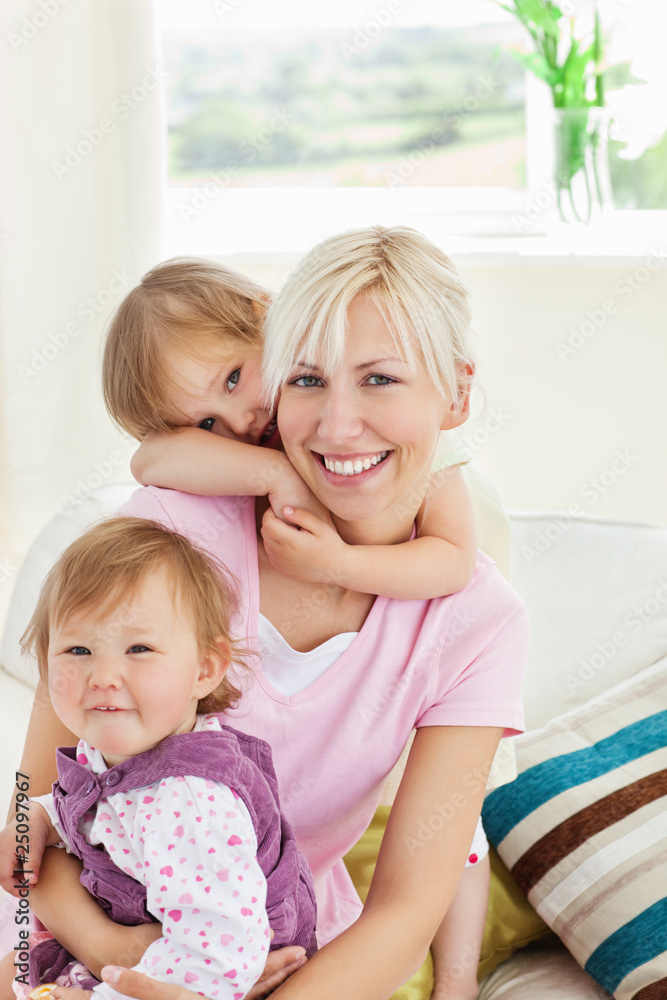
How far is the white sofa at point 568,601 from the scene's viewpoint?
1.88m

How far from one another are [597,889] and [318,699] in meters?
0.57

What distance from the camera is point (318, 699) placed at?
1227 mm

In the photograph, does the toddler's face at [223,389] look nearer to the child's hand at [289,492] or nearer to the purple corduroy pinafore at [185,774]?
the child's hand at [289,492]

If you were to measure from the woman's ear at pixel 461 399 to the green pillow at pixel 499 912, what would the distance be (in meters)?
0.76

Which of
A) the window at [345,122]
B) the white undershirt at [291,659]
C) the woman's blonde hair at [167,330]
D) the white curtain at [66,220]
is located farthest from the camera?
the window at [345,122]

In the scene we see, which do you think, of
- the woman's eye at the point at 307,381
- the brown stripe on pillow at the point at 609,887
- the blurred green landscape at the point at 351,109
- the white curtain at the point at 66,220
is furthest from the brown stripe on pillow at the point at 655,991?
the blurred green landscape at the point at 351,109


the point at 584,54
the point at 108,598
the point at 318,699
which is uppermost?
the point at 584,54

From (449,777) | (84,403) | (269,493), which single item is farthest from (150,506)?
(84,403)

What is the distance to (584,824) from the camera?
4.98 ft

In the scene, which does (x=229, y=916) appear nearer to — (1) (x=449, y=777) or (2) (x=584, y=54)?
(1) (x=449, y=777)

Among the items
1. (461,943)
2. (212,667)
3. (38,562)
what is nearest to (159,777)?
(212,667)

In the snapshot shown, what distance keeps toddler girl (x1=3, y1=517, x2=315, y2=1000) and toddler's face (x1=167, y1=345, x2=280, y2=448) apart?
343mm

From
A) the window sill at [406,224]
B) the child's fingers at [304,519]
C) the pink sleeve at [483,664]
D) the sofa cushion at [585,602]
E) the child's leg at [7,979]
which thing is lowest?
the child's leg at [7,979]

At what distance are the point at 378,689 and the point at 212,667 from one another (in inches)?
11.2
